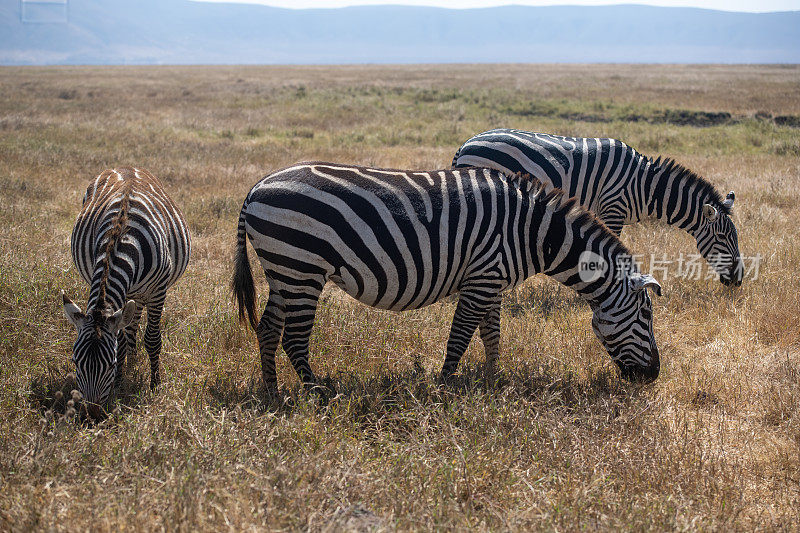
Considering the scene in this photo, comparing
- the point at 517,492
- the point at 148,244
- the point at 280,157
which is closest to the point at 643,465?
the point at 517,492

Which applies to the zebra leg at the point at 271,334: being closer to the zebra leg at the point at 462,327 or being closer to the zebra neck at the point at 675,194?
the zebra leg at the point at 462,327

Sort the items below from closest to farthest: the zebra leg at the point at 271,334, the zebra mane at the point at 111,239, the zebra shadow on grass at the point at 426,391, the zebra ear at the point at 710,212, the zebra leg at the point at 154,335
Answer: the zebra mane at the point at 111,239 < the zebra shadow on grass at the point at 426,391 < the zebra leg at the point at 271,334 < the zebra leg at the point at 154,335 < the zebra ear at the point at 710,212

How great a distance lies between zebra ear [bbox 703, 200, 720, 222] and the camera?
292 inches

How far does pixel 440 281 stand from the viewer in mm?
4805

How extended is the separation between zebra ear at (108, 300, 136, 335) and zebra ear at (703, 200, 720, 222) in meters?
6.74

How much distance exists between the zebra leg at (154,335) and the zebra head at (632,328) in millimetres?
3848

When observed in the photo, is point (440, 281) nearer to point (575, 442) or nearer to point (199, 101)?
point (575, 442)

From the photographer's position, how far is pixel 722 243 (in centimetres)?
761

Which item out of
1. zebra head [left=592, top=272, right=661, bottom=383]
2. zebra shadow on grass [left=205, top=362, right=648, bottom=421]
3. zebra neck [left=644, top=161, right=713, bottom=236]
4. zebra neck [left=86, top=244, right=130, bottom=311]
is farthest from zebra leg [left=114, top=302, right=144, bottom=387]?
zebra neck [left=644, top=161, right=713, bottom=236]

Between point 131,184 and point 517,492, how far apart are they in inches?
165

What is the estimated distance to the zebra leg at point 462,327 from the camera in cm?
488

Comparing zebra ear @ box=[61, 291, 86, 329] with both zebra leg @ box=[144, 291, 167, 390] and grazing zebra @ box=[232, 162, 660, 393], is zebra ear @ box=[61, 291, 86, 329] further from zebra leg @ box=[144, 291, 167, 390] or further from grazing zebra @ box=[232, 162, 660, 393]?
grazing zebra @ box=[232, 162, 660, 393]

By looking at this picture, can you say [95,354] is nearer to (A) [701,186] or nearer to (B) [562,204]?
→ (B) [562,204]

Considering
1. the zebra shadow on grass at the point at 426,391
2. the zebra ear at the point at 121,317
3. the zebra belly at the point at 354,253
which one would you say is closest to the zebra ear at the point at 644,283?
the zebra shadow on grass at the point at 426,391
